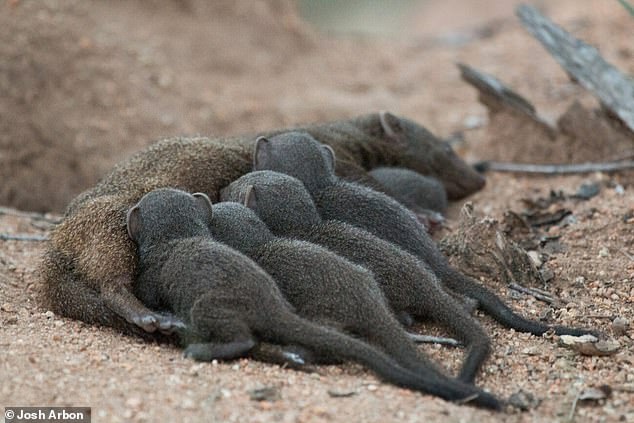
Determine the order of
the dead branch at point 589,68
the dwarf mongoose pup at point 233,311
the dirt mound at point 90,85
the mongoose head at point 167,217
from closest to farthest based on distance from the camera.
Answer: the dwarf mongoose pup at point 233,311, the mongoose head at point 167,217, the dead branch at point 589,68, the dirt mound at point 90,85

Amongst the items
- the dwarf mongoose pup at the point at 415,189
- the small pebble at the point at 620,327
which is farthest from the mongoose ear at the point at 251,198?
the small pebble at the point at 620,327

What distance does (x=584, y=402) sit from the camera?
3.38m

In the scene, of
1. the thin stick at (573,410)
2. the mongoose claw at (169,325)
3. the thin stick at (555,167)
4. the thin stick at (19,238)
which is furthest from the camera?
the thin stick at (555,167)

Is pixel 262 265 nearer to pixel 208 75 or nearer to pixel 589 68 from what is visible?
pixel 589 68

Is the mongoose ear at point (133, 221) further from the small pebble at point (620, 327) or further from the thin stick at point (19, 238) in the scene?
the small pebble at point (620, 327)

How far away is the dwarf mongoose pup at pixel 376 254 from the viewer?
3916mm

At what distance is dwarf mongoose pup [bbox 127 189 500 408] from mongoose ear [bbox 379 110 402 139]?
2.66 m

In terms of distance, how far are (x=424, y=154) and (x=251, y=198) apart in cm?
237

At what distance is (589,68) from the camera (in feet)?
19.4

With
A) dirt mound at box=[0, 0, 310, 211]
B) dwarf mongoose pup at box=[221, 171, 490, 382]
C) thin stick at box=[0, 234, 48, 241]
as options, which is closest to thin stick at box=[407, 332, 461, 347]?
dwarf mongoose pup at box=[221, 171, 490, 382]

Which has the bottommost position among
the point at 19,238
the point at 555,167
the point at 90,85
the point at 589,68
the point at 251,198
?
the point at 19,238

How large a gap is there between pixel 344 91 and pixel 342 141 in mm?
3098

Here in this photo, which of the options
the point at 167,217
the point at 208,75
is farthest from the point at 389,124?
the point at 208,75

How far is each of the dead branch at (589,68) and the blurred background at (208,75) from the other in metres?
1.33
